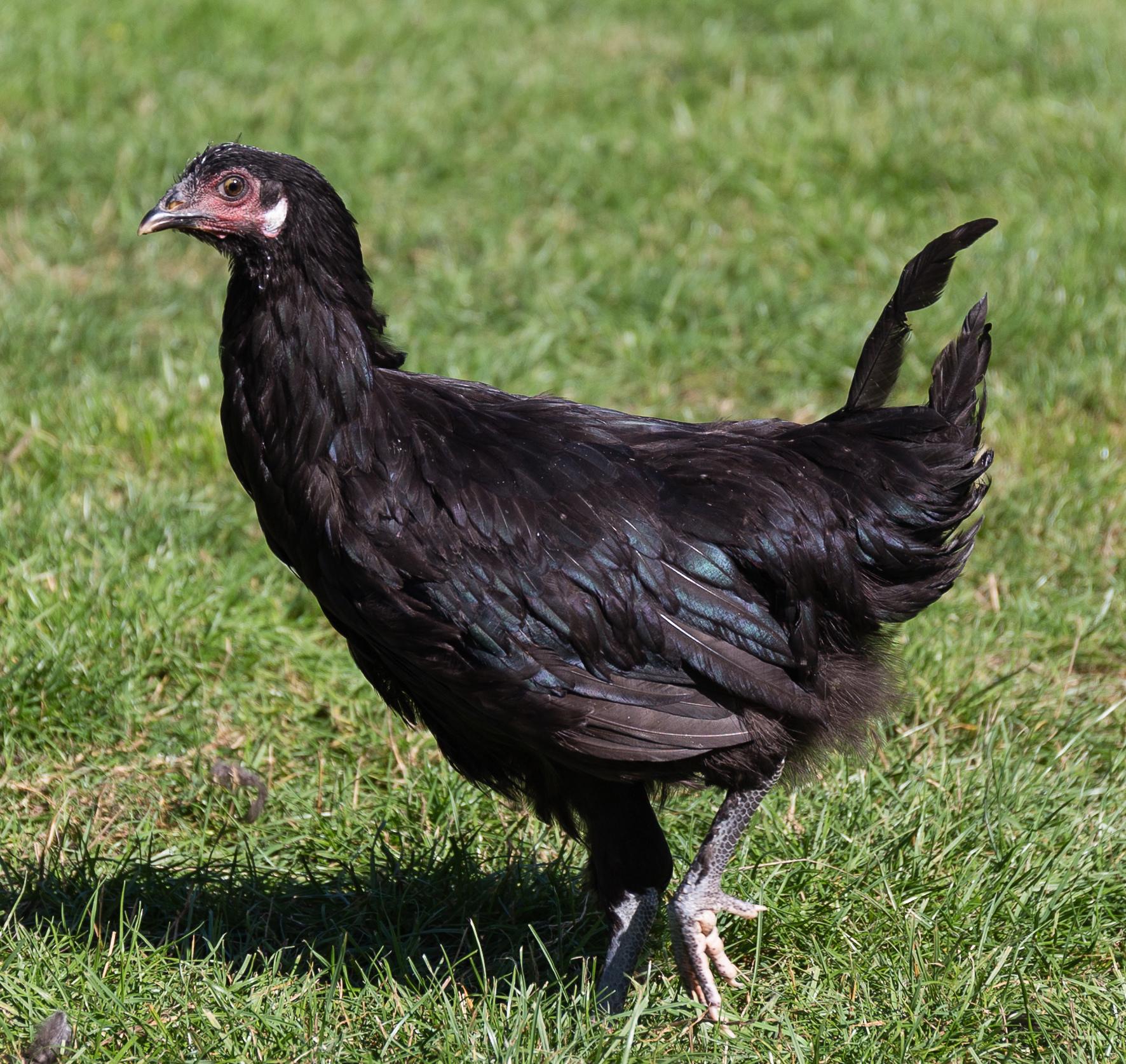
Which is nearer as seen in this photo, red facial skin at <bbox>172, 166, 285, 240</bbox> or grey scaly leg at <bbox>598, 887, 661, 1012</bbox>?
red facial skin at <bbox>172, 166, 285, 240</bbox>

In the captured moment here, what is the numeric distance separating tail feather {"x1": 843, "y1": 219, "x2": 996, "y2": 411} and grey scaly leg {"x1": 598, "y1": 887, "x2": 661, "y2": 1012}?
124 centimetres

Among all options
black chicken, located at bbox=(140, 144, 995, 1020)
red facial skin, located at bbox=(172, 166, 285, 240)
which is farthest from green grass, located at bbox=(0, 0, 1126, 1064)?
red facial skin, located at bbox=(172, 166, 285, 240)

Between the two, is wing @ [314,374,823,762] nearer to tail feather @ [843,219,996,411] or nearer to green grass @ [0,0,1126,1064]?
tail feather @ [843,219,996,411]

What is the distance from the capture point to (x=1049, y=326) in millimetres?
5891

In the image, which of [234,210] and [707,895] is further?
[707,895]

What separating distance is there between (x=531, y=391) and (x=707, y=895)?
2991mm

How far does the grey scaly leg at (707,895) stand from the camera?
3.12 m

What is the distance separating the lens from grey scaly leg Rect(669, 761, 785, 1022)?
312cm

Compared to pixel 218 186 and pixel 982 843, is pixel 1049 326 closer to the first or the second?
pixel 982 843

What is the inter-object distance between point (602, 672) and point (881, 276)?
397 cm

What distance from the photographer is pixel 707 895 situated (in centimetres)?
313

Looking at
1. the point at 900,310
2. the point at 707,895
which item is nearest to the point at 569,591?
the point at 707,895

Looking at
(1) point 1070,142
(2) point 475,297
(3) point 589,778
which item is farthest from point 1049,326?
(3) point 589,778

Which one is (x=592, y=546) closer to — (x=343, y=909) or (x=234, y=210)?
(x=234, y=210)
